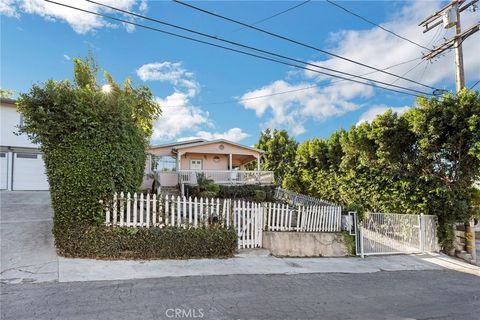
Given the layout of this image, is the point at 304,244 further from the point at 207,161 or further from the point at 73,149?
the point at 207,161

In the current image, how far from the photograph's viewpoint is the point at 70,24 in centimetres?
891

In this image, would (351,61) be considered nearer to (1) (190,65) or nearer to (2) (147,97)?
(1) (190,65)

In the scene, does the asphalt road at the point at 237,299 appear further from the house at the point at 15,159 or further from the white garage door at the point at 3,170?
the white garage door at the point at 3,170

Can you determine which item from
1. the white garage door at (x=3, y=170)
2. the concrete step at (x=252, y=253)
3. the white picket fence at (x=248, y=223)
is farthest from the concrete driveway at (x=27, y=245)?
the white garage door at (x=3, y=170)

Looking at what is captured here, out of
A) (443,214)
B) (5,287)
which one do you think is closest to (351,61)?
(443,214)

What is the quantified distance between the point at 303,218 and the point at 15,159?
17.3 m

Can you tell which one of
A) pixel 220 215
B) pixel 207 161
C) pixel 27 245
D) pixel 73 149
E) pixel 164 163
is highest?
pixel 207 161

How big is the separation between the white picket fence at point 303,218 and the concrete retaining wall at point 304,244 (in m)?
0.24

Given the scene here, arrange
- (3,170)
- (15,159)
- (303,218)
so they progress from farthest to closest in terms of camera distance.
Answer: (15,159) < (3,170) < (303,218)

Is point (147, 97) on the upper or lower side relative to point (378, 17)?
lower

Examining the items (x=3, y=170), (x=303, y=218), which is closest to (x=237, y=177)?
(x=303, y=218)

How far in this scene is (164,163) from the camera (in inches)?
906

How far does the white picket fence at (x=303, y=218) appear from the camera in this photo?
850 cm

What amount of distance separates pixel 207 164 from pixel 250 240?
14451 mm
